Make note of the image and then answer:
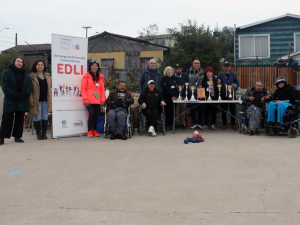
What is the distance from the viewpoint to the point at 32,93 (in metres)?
8.56

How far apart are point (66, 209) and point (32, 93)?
5.40 metres

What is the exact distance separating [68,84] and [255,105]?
4957 mm

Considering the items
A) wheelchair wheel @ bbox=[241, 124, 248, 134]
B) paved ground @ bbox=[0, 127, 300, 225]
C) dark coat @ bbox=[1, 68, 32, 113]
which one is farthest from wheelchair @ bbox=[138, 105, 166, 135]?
dark coat @ bbox=[1, 68, 32, 113]

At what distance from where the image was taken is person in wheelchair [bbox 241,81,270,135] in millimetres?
9383

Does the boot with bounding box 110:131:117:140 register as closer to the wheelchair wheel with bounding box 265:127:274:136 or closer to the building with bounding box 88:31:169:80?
the wheelchair wheel with bounding box 265:127:274:136

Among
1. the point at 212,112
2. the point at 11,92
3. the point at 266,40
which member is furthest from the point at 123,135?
the point at 266,40

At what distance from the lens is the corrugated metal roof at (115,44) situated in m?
30.0

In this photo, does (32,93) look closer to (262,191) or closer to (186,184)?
(186,184)

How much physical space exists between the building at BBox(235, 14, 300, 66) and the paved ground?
1611 cm

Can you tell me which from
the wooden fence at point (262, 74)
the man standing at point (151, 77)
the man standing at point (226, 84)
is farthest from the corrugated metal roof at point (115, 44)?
the man standing at point (151, 77)

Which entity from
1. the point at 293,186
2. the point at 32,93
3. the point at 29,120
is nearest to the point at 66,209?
the point at 293,186

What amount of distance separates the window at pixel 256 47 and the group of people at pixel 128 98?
1323 centimetres

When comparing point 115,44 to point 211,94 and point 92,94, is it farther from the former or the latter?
point 92,94

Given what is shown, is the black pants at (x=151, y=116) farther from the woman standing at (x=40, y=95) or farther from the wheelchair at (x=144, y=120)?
the woman standing at (x=40, y=95)
